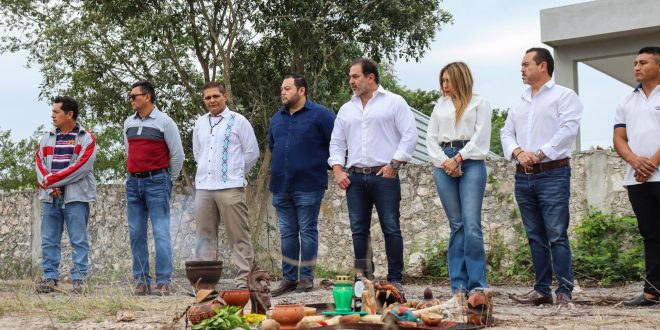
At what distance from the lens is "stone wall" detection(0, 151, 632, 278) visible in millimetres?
9773

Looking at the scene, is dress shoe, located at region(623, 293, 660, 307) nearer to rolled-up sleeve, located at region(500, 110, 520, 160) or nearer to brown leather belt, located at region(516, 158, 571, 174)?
brown leather belt, located at region(516, 158, 571, 174)

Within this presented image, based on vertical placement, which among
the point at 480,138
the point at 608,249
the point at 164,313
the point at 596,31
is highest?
the point at 596,31

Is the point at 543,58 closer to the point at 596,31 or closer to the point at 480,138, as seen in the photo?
the point at 480,138

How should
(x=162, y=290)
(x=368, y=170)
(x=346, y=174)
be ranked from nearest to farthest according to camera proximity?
(x=368, y=170)
(x=346, y=174)
(x=162, y=290)

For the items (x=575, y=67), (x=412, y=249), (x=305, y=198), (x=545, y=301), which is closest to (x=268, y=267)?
(x=412, y=249)

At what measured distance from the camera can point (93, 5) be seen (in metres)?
12.0

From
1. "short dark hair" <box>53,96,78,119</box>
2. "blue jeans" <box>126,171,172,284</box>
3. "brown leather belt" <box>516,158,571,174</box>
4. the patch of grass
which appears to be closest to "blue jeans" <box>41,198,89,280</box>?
"blue jeans" <box>126,171,172,284</box>

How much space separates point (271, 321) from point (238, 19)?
8.14 metres

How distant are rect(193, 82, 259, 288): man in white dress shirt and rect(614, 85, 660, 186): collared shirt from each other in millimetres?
3114

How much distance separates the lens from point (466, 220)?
20.9 feet

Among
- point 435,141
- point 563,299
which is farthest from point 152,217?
point 563,299

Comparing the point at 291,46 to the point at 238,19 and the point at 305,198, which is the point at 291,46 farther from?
the point at 305,198

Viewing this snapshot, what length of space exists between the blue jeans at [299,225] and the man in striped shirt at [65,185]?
84.0 inches

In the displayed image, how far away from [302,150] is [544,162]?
2.09m
